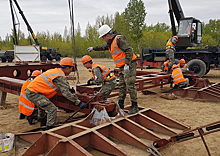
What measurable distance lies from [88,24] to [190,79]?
41722 mm

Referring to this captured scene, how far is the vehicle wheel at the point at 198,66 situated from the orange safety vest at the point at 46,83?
29.9ft

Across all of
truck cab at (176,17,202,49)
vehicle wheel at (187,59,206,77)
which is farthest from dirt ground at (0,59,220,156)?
truck cab at (176,17,202,49)

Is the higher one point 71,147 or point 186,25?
point 186,25

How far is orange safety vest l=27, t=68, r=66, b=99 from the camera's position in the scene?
3774 millimetres

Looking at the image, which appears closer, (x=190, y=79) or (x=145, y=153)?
(x=145, y=153)

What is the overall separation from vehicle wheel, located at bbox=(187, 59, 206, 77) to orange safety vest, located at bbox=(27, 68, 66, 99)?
9.12 m

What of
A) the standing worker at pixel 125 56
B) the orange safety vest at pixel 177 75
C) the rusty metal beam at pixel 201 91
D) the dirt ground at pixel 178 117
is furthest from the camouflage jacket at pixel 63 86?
the orange safety vest at pixel 177 75

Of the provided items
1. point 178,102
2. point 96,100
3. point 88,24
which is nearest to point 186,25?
point 178,102

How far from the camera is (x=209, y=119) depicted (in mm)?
4980

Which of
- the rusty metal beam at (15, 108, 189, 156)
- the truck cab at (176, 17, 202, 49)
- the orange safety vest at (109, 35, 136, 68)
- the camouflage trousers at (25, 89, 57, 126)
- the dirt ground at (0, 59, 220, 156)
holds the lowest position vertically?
the dirt ground at (0, 59, 220, 156)

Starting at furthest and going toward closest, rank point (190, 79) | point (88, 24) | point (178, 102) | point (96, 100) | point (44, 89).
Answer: point (88, 24) < point (190, 79) < point (178, 102) < point (96, 100) < point (44, 89)

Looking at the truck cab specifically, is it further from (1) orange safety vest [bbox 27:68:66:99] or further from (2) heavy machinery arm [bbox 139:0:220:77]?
(1) orange safety vest [bbox 27:68:66:99]

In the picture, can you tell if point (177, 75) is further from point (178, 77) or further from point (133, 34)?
point (133, 34)

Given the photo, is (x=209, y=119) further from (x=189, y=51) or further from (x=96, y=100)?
(x=189, y=51)
